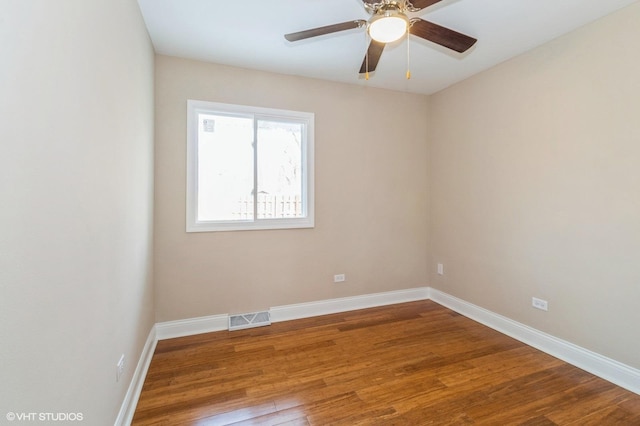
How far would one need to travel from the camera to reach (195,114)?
2914mm

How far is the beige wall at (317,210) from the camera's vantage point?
2.84 meters

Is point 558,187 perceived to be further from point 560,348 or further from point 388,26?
point 388,26

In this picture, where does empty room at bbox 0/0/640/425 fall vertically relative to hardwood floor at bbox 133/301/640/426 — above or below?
above

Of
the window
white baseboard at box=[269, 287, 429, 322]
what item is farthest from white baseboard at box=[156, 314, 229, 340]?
the window

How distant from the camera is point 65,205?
1.04 m

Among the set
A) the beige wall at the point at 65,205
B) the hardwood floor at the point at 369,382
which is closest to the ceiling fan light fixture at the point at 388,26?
the beige wall at the point at 65,205

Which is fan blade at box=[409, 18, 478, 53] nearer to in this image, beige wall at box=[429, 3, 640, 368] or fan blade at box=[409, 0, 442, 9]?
fan blade at box=[409, 0, 442, 9]

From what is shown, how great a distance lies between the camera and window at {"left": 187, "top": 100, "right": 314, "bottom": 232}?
2.96 m

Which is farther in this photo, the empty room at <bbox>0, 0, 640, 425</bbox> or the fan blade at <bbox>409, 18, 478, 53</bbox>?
the fan blade at <bbox>409, 18, 478, 53</bbox>

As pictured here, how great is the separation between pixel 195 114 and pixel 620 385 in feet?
14.3

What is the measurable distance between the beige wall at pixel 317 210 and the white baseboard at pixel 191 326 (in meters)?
0.07

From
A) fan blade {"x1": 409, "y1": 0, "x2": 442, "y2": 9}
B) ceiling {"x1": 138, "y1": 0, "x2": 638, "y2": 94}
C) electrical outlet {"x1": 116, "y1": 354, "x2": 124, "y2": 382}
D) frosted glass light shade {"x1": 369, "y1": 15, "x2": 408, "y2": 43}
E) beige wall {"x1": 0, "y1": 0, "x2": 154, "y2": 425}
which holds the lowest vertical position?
electrical outlet {"x1": 116, "y1": 354, "x2": 124, "y2": 382}

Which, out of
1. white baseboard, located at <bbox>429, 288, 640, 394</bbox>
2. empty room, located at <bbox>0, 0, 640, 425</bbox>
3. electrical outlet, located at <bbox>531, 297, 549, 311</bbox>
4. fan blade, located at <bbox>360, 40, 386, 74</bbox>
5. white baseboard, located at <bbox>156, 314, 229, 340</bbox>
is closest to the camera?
empty room, located at <bbox>0, 0, 640, 425</bbox>

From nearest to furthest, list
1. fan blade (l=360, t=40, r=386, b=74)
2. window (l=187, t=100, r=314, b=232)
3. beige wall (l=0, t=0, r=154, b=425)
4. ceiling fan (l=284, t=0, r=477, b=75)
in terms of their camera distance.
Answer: beige wall (l=0, t=0, r=154, b=425)
ceiling fan (l=284, t=0, r=477, b=75)
fan blade (l=360, t=40, r=386, b=74)
window (l=187, t=100, r=314, b=232)
